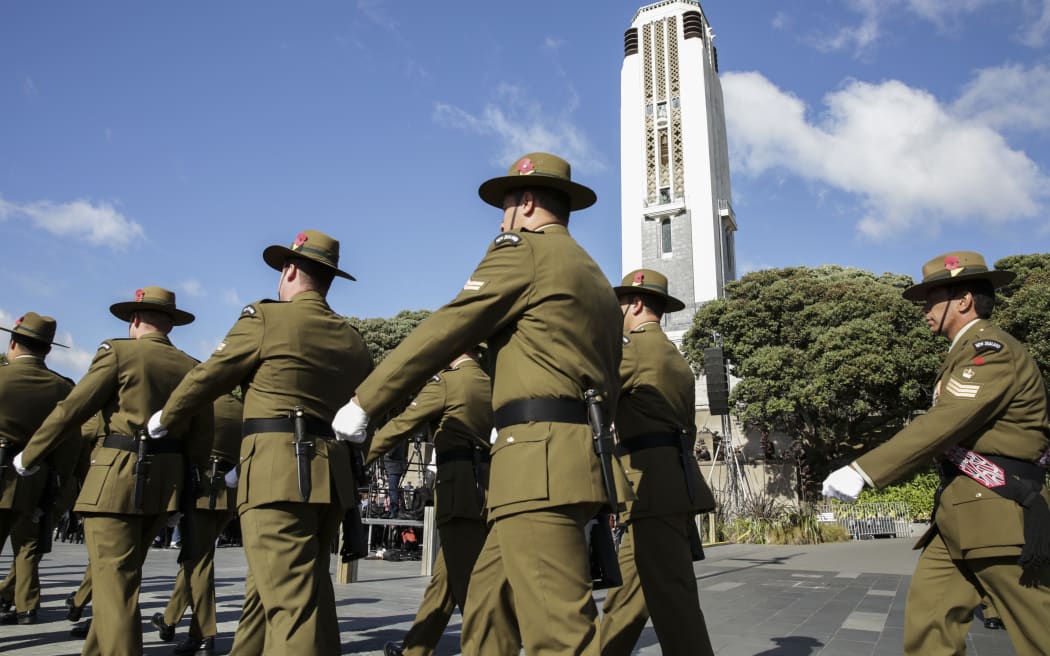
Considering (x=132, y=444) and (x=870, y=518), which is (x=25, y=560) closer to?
(x=132, y=444)

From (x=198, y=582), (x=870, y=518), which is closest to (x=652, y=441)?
(x=198, y=582)

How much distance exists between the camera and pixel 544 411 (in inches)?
119

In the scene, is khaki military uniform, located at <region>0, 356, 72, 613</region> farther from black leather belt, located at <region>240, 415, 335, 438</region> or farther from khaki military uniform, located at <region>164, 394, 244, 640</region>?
black leather belt, located at <region>240, 415, 335, 438</region>

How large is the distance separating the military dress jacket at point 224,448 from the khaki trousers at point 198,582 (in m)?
0.13

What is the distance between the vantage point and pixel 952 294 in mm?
4211

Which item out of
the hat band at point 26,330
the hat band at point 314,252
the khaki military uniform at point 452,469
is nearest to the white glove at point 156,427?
the hat band at point 314,252

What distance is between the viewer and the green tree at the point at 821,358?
30.7 metres

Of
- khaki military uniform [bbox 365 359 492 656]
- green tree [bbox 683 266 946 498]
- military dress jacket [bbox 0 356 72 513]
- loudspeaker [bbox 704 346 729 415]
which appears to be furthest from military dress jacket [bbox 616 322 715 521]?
green tree [bbox 683 266 946 498]

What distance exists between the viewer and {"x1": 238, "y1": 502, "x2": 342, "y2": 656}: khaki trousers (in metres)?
3.57

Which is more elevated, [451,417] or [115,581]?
[451,417]

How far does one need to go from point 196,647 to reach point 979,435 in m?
5.11

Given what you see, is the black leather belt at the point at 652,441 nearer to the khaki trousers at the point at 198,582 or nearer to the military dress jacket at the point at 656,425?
the military dress jacket at the point at 656,425

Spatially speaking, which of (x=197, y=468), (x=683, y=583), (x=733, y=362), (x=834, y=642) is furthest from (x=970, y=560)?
(x=733, y=362)

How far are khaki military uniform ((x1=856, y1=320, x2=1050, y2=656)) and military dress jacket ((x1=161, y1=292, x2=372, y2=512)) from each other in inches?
98.0
